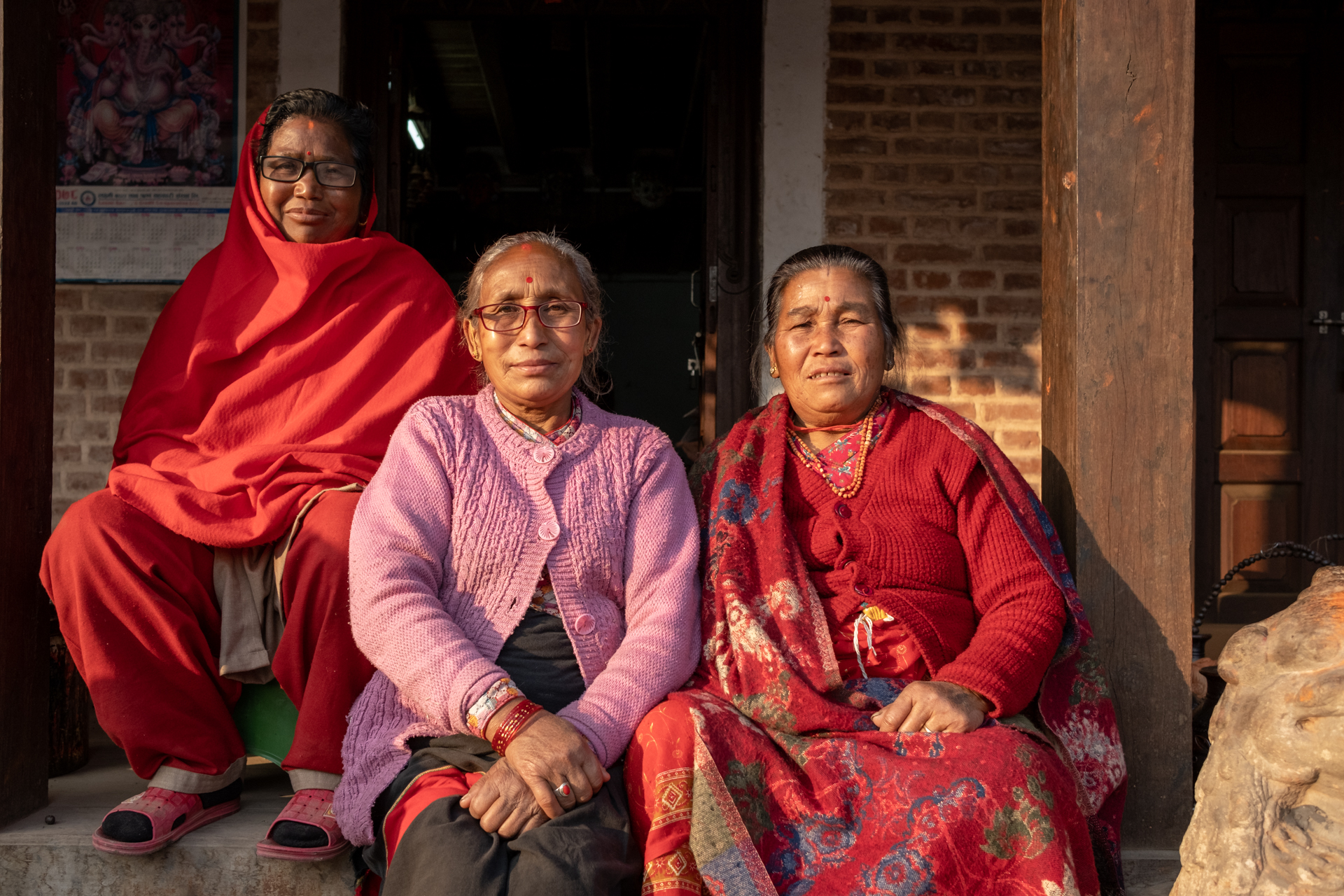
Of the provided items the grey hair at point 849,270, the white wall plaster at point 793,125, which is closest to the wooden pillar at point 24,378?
the grey hair at point 849,270

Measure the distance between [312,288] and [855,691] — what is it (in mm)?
1646

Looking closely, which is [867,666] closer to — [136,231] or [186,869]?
[186,869]

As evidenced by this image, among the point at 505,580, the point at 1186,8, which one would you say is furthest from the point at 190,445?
the point at 1186,8

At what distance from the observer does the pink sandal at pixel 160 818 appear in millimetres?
2129

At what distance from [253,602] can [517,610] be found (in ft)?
2.50

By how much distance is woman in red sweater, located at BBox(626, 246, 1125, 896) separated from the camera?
6.00 feet

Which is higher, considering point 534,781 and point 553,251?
point 553,251

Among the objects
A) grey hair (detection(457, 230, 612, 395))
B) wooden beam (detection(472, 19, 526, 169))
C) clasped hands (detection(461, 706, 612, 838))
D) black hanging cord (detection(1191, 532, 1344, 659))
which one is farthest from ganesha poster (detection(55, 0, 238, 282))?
black hanging cord (detection(1191, 532, 1344, 659))

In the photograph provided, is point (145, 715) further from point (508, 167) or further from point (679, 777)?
point (508, 167)

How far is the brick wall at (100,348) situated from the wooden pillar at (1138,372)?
10.3 ft

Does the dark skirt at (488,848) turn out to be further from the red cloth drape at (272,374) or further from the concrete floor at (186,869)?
the red cloth drape at (272,374)

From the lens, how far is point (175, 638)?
7.49 feet

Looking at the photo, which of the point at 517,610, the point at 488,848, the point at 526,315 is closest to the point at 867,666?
the point at 517,610

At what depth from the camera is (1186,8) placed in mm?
2279
